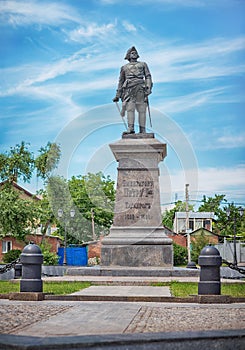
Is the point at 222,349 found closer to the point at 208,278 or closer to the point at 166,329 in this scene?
the point at 166,329

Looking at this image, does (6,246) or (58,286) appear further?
(6,246)

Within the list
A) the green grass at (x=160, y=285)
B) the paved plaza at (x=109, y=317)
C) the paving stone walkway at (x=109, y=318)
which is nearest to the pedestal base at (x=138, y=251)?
the green grass at (x=160, y=285)

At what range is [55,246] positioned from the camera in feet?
198

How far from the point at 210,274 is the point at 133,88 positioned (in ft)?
34.7

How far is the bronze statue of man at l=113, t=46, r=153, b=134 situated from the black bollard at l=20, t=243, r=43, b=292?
9835 millimetres

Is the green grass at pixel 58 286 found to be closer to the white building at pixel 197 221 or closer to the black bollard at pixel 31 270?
the black bollard at pixel 31 270

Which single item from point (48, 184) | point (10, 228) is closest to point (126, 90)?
point (10, 228)

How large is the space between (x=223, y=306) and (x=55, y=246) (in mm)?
51456

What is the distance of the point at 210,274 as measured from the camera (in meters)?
10.5

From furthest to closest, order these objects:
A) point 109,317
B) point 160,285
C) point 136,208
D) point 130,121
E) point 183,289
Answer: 1. point 130,121
2. point 136,208
3. point 160,285
4. point 183,289
5. point 109,317

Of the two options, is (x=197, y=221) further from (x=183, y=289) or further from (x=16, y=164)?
(x=183, y=289)

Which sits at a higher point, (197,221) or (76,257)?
(197,221)

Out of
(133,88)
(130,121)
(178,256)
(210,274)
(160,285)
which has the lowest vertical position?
(178,256)

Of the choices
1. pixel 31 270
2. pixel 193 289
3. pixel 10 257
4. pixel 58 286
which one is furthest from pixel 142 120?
pixel 10 257
